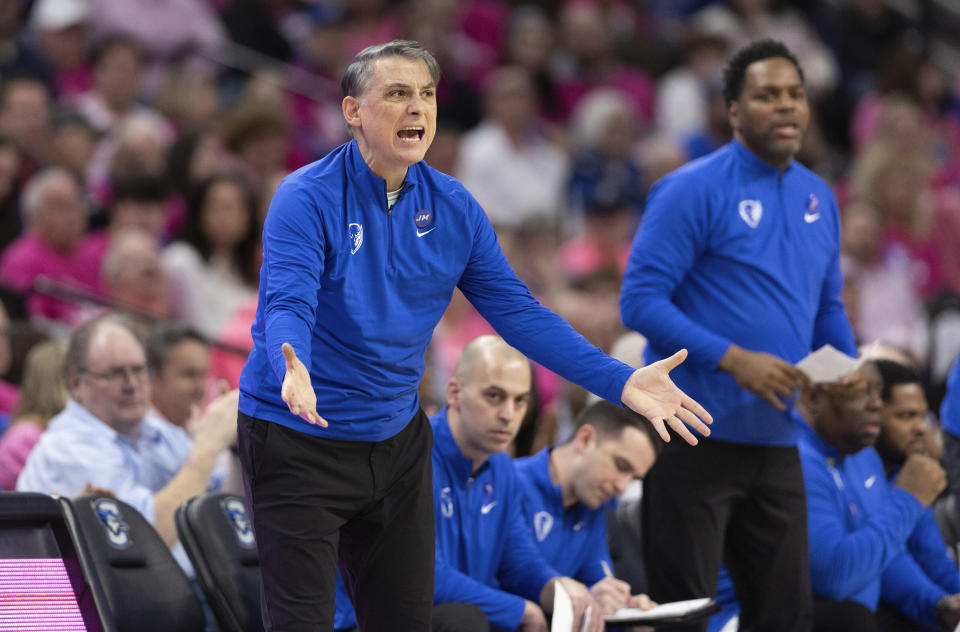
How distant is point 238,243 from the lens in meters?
7.07

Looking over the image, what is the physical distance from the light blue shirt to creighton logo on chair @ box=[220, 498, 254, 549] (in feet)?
0.97

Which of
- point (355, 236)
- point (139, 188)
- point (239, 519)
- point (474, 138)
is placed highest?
Answer: point (474, 138)

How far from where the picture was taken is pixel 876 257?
867 centimetres

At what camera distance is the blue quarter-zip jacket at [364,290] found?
3.03 meters

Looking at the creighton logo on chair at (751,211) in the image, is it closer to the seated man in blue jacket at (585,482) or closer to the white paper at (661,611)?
the seated man in blue jacket at (585,482)

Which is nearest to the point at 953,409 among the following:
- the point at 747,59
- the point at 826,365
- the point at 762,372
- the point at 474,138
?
the point at 826,365

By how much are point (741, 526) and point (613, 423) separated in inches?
24.3

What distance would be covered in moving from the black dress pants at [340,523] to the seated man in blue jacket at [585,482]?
1.46m

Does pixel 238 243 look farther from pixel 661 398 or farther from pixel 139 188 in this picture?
pixel 661 398

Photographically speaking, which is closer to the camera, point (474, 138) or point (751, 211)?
point (751, 211)

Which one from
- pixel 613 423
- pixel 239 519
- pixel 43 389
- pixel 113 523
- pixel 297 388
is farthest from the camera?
pixel 43 389

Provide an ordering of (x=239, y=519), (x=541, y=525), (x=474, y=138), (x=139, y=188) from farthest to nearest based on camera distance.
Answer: (x=474, y=138) → (x=139, y=188) → (x=541, y=525) → (x=239, y=519)

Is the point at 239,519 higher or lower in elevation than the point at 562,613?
higher

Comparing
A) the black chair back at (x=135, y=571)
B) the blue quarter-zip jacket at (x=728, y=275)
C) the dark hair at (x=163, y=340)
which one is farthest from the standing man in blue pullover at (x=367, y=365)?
the dark hair at (x=163, y=340)
